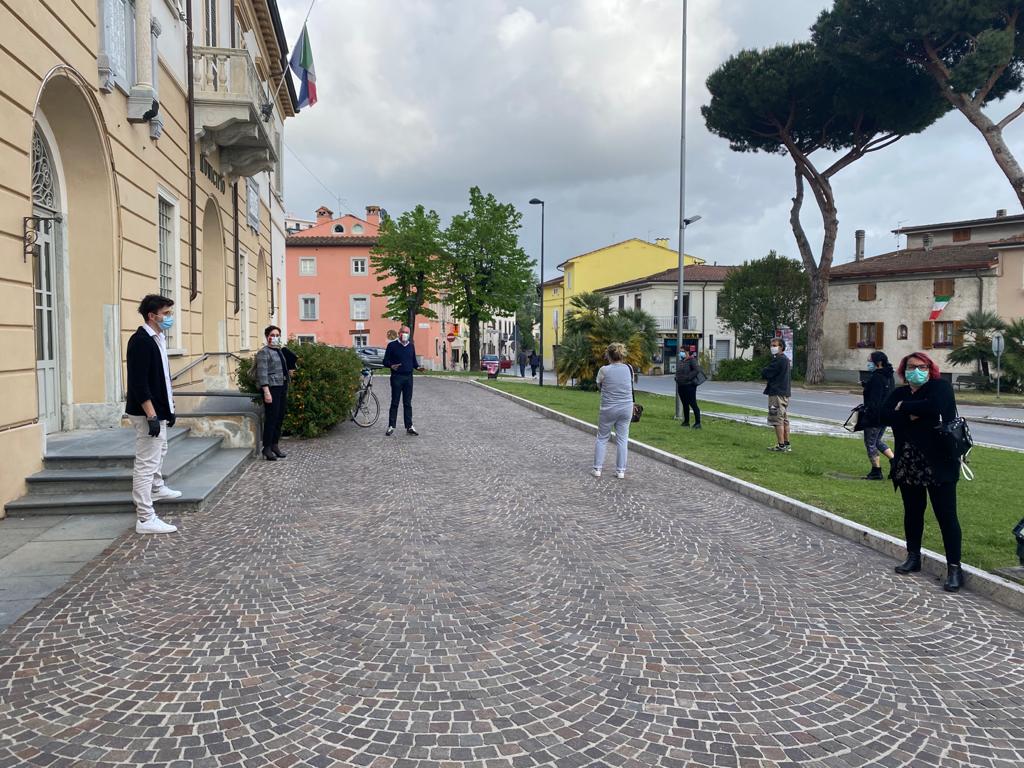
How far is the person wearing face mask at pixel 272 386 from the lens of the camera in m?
9.21

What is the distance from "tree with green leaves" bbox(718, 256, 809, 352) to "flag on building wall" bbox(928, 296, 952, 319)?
22.6 ft

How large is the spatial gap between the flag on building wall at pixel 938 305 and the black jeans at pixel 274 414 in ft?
133

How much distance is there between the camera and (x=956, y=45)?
2434 cm

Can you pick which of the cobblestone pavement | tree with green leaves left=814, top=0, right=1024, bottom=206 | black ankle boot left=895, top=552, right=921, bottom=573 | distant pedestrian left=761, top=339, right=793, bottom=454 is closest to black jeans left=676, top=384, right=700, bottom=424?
distant pedestrian left=761, top=339, right=793, bottom=454

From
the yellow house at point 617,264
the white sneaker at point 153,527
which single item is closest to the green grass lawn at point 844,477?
the white sneaker at point 153,527

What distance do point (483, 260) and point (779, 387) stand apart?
3521 cm

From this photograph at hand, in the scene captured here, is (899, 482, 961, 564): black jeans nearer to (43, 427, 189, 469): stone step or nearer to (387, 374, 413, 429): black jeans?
(43, 427, 189, 469): stone step

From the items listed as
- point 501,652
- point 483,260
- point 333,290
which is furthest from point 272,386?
point 333,290

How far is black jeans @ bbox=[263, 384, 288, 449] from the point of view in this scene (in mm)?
9320

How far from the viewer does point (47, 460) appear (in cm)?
652

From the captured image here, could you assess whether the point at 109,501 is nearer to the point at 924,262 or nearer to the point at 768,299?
the point at 768,299

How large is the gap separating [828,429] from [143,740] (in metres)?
15.5

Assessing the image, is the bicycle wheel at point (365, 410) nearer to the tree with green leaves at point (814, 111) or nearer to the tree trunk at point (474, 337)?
the tree with green leaves at point (814, 111)

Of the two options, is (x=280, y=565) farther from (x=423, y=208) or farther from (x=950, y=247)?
(x=950, y=247)
